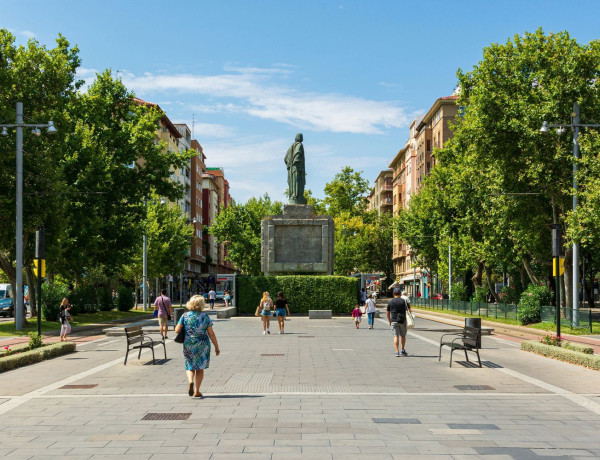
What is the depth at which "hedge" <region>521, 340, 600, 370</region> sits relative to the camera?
15305mm

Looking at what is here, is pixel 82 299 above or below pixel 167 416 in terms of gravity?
above

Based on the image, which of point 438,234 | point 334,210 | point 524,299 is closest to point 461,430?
point 524,299

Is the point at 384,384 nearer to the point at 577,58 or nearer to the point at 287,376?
the point at 287,376

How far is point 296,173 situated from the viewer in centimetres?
4378

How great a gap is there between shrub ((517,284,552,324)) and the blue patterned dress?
986 inches

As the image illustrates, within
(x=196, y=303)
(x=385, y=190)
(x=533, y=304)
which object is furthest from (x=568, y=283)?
(x=385, y=190)

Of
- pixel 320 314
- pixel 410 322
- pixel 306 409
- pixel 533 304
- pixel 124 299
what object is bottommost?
pixel 320 314

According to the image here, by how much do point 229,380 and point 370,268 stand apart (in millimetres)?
89595

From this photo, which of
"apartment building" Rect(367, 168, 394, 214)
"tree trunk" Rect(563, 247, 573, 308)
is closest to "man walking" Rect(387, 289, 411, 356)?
"tree trunk" Rect(563, 247, 573, 308)

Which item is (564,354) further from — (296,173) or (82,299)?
(82,299)

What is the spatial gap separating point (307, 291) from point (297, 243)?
2.96 metres

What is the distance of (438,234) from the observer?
65562mm

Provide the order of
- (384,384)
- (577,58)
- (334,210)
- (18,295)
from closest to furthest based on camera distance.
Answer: (384,384) → (18,295) → (577,58) → (334,210)

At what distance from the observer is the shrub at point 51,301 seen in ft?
113
